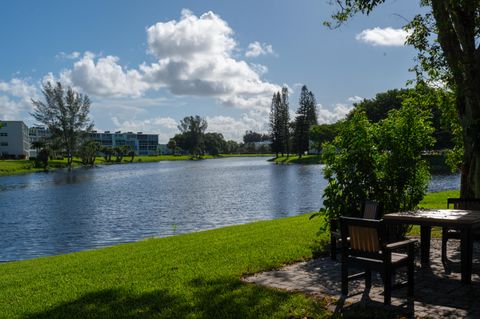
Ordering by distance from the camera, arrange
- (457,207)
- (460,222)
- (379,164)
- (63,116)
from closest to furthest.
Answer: (460,222) < (457,207) < (379,164) < (63,116)

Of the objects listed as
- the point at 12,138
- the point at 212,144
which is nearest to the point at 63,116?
the point at 12,138

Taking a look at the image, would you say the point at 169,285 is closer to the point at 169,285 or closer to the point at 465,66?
the point at 169,285

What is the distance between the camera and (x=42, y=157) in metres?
84.3

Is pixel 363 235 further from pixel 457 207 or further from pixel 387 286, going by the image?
pixel 457 207

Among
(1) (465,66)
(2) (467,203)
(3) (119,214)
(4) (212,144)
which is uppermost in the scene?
(4) (212,144)

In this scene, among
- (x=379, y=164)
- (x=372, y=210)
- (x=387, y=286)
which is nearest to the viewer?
(x=387, y=286)

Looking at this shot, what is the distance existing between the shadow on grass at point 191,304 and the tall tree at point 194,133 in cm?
15114

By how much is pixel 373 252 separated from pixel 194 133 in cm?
15457

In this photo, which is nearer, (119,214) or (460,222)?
(460,222)

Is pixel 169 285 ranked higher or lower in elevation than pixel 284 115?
lower

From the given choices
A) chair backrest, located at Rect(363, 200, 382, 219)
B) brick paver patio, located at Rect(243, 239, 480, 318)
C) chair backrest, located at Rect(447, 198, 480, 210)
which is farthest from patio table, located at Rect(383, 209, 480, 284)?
chair backrest, located at Rect(447, 198, 480, 210)

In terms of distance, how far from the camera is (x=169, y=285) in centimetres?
656

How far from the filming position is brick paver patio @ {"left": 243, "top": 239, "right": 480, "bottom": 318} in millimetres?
5035

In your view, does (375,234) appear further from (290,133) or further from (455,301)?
(290,133)
